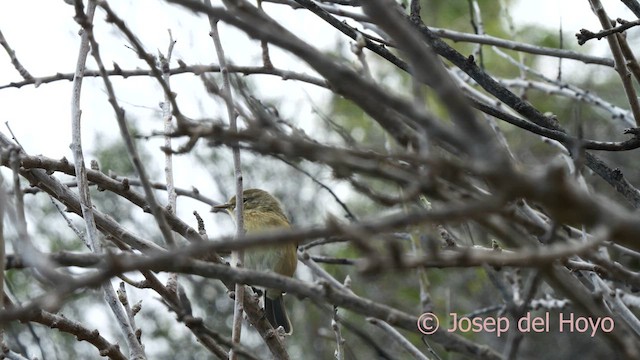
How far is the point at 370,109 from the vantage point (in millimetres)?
1508

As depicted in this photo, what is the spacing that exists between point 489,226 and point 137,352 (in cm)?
159

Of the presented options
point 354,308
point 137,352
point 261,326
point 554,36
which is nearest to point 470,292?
point 554,36

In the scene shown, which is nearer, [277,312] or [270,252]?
[277,312]

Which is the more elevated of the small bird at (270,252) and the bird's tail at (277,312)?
the small bird at (270,252)

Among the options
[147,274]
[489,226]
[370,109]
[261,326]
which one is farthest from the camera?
[261,326]

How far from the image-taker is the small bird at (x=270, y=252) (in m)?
5.79

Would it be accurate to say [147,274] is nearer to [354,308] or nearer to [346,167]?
[354,308]

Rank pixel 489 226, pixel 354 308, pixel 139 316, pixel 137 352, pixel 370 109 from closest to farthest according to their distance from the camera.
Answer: pixel 489 226
pixel 370 109
pixel 354 308
pixel 137 352
pixel 139 316

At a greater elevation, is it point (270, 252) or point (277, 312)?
point (270, 252)

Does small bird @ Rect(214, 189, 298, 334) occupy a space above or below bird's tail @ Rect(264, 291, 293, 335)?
above

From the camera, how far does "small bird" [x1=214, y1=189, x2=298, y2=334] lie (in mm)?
5789

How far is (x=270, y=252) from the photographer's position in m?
5.93

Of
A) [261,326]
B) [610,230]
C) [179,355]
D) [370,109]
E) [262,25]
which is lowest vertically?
[610,230]

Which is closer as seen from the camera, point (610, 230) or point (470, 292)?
point (610, 230)
